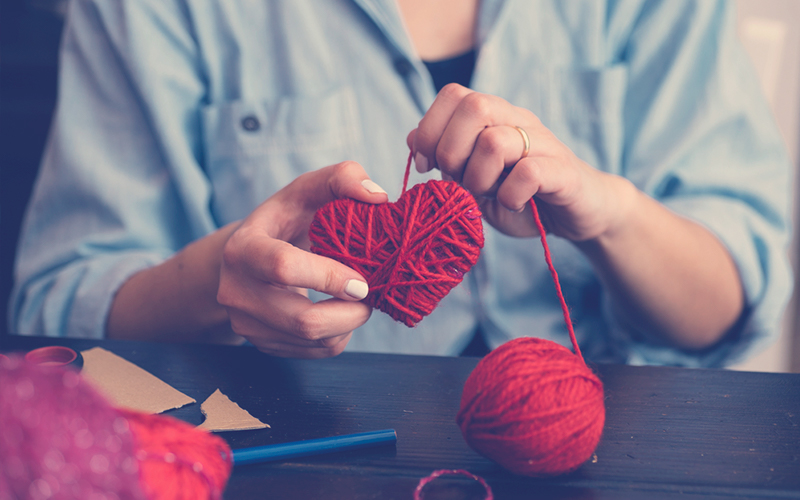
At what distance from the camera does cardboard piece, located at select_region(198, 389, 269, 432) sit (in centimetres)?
40

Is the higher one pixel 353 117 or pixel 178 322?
pixel 353 117

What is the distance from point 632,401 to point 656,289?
0.26 meters

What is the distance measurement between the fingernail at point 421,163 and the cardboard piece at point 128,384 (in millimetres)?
273

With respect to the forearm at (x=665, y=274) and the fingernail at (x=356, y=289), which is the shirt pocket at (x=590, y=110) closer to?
the forearm at (x=665, y=274)

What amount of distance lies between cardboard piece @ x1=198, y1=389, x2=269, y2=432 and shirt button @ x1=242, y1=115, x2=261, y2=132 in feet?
1.42

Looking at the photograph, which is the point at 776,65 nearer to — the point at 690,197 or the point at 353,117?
the point at 690,197

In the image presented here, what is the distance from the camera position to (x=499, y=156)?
44 cm

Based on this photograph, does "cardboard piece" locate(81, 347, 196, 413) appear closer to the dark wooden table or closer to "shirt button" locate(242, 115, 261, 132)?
the dark wooden table

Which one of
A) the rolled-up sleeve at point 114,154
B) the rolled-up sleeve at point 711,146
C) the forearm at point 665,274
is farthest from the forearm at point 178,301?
the rolled-up sleeve at point 711,146

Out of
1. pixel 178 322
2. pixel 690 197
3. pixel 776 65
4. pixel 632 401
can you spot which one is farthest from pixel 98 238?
pixel 776 65

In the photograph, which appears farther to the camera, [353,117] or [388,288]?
[353,117]

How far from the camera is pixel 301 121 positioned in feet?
2.50

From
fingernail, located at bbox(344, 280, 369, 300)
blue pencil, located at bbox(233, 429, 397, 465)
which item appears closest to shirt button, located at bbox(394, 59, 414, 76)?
fingernail, located at bbox(344, 280, 369, 300)

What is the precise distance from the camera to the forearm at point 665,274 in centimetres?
60
